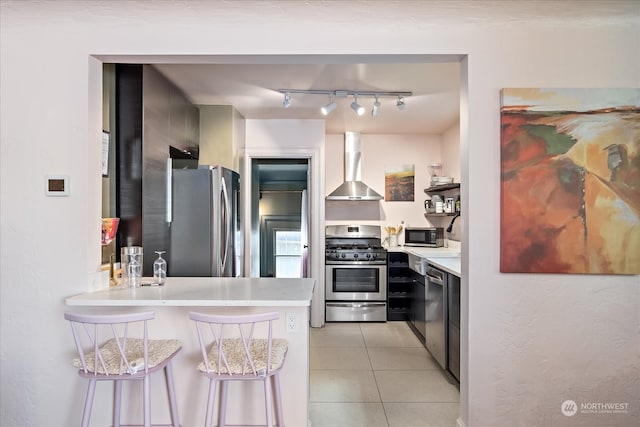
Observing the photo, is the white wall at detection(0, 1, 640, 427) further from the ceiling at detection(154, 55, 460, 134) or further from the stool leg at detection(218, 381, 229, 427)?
the stool leg at detection(218, 381, 229, 427)

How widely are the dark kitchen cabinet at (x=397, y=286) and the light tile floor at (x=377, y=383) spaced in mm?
475

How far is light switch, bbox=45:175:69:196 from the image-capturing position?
2086 mm

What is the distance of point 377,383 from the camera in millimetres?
2879

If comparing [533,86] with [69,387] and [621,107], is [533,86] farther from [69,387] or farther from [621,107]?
[69,387]

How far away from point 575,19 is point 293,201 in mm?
5304

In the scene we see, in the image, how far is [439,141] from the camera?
5059 mm

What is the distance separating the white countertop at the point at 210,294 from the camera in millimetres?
1879

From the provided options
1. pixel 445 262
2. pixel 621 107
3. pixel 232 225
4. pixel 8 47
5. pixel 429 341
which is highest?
pixel 8 47

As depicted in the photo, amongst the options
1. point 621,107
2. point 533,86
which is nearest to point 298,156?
point 533,86

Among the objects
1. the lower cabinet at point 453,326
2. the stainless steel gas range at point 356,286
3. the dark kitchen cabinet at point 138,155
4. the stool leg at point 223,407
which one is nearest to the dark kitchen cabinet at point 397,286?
the stainless steel gas range at point 356,286

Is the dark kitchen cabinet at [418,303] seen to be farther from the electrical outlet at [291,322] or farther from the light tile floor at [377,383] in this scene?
the electrical outlet at [291,322]

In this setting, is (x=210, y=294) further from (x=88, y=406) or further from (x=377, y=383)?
(x=377, y=383)

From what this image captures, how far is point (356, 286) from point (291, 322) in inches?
99.2

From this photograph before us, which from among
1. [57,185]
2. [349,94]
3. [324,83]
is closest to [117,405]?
[57,185]
